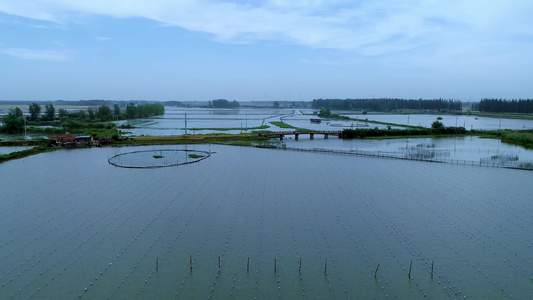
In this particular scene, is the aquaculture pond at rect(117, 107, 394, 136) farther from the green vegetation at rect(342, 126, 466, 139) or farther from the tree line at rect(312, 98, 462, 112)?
the tree line at rect(312, 98, 462, 112)

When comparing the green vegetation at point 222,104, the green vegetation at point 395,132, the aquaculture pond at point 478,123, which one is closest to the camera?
the green vegetation at point 395,132

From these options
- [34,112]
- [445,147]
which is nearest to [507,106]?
[445,147]

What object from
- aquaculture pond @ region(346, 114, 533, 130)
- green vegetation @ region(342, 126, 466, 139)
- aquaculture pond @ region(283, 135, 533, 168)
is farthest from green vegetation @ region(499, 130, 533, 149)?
aquaculture pond @ region(346, 114, 533, 130)

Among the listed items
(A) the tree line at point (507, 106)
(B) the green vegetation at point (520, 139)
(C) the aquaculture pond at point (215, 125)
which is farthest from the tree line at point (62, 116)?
(A) the tree line at point (507, 106)

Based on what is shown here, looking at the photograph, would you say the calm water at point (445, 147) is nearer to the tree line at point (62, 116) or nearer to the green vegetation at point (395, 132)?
the green vegetation at point (395, 132)

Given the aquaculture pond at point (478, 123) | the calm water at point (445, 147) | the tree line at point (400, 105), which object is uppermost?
the tree line at point (400, 105)

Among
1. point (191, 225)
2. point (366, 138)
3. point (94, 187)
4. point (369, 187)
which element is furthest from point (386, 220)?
point (366, 138)
